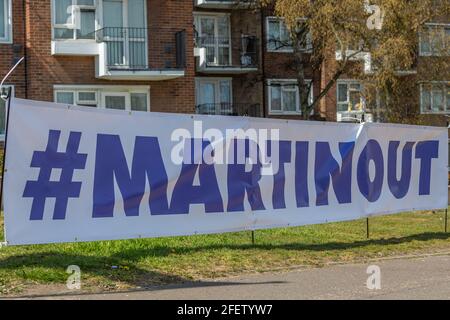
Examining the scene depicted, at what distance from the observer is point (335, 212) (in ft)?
41.1

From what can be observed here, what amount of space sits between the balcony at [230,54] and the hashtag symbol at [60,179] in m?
20.8

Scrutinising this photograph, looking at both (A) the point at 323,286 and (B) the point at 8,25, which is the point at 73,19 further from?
(A) the point at 323,286

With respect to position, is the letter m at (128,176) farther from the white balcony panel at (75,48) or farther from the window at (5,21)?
the window at (5,21)

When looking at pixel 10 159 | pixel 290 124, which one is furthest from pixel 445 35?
pixel 10 159

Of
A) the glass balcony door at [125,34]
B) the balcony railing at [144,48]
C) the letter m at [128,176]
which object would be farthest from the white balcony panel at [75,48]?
the letter m at [128,176]

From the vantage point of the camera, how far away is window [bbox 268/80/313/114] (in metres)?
32.5

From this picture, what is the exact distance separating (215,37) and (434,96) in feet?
30.6

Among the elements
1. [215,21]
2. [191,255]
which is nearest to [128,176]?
[191,255]

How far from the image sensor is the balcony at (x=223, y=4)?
30109 millimetres

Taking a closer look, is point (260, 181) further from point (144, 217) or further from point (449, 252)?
point (449, 252)

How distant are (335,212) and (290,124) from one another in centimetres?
176

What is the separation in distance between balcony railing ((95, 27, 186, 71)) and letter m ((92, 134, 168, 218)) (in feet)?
47.1

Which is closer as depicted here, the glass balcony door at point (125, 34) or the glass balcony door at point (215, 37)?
the glass balcony door at point (125, 34)

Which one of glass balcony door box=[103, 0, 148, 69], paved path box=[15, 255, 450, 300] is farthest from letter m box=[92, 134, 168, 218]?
glass balcony door box=[103, 0, 148, 69]
